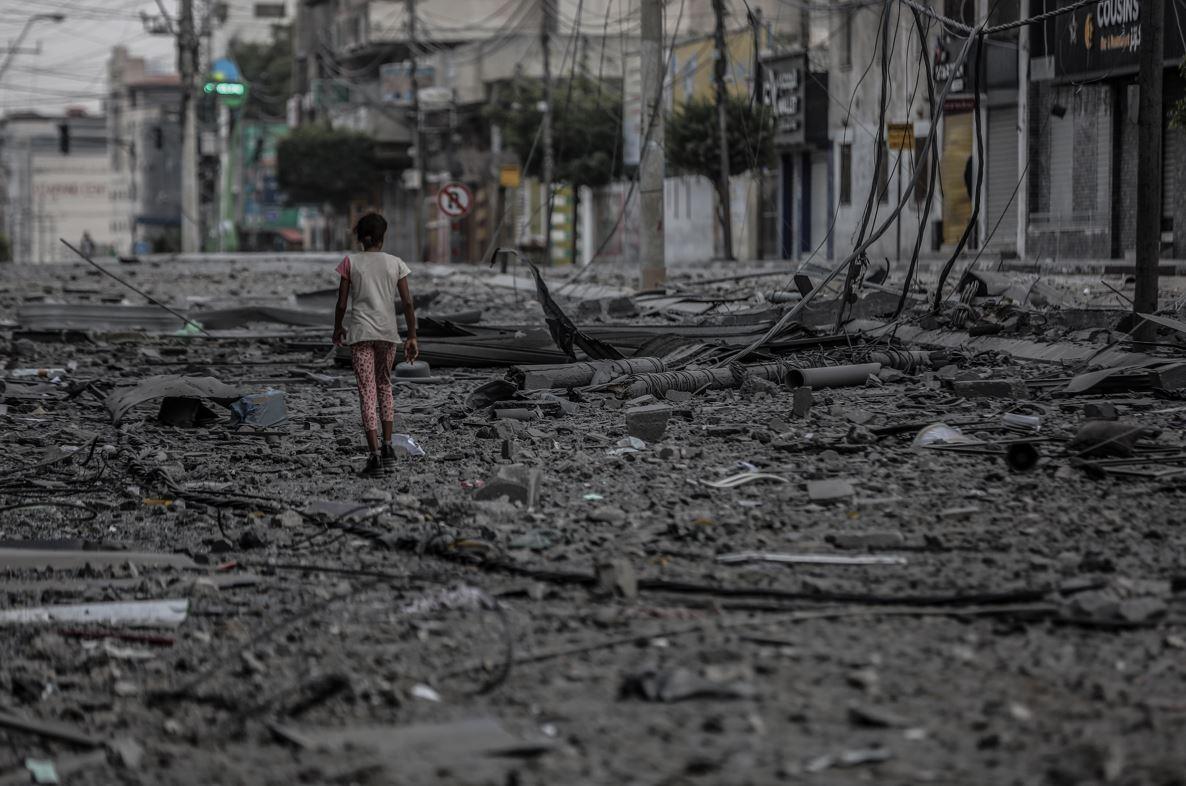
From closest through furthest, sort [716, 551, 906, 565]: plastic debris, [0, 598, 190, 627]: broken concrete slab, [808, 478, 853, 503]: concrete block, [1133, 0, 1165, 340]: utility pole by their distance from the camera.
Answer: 1. [0, 598, 190, 627]: broken concrete slab
2. [716, 551, 906, 565]: plastic debris
3. [808, 478, 853, 503]: concrete block
4. [1133, 0, 1165, 340]: utility pole

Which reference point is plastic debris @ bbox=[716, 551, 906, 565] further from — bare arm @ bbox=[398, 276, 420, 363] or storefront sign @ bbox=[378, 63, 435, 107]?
storefront sign @ bbox=[378, 63, 435, 107]

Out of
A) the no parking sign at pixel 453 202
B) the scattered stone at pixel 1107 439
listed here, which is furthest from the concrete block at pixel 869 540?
the no parking sign at pixel 453 202

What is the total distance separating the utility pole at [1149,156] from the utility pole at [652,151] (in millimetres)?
9415

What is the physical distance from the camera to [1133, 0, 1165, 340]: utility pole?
488 inches

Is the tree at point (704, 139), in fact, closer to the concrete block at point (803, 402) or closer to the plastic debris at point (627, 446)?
the concrete block at point (803, 402)

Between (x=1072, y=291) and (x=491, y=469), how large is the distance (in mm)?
12595

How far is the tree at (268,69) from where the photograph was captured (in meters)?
117

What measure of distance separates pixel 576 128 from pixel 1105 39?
31.0 meters

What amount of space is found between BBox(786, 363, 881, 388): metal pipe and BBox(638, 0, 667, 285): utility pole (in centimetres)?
997

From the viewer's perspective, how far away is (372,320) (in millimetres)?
8859

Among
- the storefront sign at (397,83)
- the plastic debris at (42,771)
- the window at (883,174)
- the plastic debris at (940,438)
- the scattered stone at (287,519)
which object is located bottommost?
the plastic debris at (42,771)

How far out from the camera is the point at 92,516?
25.6 ft

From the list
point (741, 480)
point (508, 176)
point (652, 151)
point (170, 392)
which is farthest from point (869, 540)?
point (508, 176)

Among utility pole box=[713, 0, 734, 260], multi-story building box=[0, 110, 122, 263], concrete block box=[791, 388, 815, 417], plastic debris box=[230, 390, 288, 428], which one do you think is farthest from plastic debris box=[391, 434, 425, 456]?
multi-story building box=[0, 110, 122, 263]
